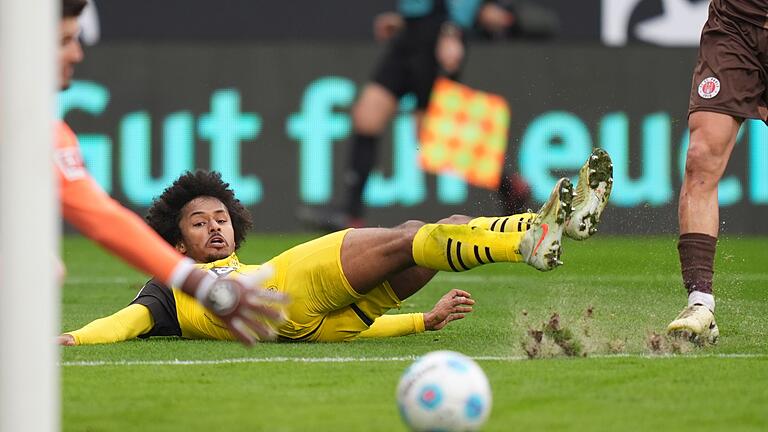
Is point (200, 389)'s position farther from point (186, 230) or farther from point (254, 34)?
point (254, 34)

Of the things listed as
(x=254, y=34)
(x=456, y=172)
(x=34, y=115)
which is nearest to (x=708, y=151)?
(x=34, y=115)

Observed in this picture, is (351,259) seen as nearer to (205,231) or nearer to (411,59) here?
(205,231)

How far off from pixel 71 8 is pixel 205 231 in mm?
2430

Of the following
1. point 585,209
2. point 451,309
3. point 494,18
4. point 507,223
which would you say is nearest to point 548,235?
point 507,223

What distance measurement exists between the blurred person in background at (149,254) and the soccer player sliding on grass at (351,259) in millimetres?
1666

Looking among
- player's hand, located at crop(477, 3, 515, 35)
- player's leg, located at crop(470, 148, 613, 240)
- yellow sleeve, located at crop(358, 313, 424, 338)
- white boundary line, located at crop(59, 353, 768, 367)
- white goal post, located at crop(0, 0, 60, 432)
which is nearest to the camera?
white goal post, located at crop(0, 0, 60, 432)

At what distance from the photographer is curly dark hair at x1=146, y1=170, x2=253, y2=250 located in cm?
730

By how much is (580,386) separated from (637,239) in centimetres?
918

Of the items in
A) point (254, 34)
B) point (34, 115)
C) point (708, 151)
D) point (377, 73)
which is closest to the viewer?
point (34, 115)

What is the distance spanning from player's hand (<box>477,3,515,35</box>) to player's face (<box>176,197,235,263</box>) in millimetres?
7380

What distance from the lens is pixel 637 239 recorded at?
14.2 m

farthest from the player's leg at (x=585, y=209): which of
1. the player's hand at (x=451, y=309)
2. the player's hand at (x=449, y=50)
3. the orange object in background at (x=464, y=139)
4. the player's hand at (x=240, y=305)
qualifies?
the orange object in background at (x=464, y=139)

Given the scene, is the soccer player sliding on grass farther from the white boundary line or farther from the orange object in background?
the orange object in background

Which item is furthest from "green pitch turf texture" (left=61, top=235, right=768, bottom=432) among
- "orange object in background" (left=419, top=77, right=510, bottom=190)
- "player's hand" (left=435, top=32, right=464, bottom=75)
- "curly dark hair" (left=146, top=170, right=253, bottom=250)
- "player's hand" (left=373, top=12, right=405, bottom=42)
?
"orange object in background" (left=419, top=77, right=510, bottom=190)
